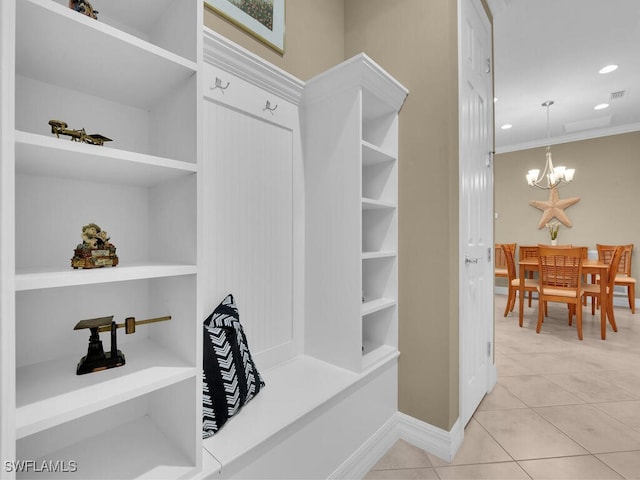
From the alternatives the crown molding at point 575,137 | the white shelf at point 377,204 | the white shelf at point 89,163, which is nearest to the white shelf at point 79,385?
the white shelf at point 89,163

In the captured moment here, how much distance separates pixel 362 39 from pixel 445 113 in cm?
81

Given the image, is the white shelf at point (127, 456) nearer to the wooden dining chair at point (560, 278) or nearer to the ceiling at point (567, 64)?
the ceiling at point (567, 64)

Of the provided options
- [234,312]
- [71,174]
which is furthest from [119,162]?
[234,312]

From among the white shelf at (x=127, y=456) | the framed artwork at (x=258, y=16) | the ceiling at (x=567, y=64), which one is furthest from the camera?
the ceiling at (x=567, y=64)

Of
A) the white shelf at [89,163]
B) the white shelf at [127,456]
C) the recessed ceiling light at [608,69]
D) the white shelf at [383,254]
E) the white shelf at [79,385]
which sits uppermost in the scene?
the recessed ceiling light at [608,69]

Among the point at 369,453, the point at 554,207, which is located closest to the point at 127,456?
the point at 369,453

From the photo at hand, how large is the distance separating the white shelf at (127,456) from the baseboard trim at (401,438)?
794 millimetres

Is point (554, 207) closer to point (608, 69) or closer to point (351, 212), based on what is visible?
point (608, 69)

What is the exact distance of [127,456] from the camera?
935 mm

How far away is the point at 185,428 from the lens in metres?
0.93

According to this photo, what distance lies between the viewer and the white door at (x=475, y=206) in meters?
1.76

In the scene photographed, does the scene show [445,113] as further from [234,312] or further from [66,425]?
[66,425]

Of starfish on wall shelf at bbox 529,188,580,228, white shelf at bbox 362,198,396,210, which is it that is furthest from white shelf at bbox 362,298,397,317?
starfish on wall shelf at bbox 529,188,580,228

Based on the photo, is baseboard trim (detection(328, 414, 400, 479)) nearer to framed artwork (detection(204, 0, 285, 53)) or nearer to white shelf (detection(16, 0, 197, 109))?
white shelf (detection(16, 0, 197, 109))
